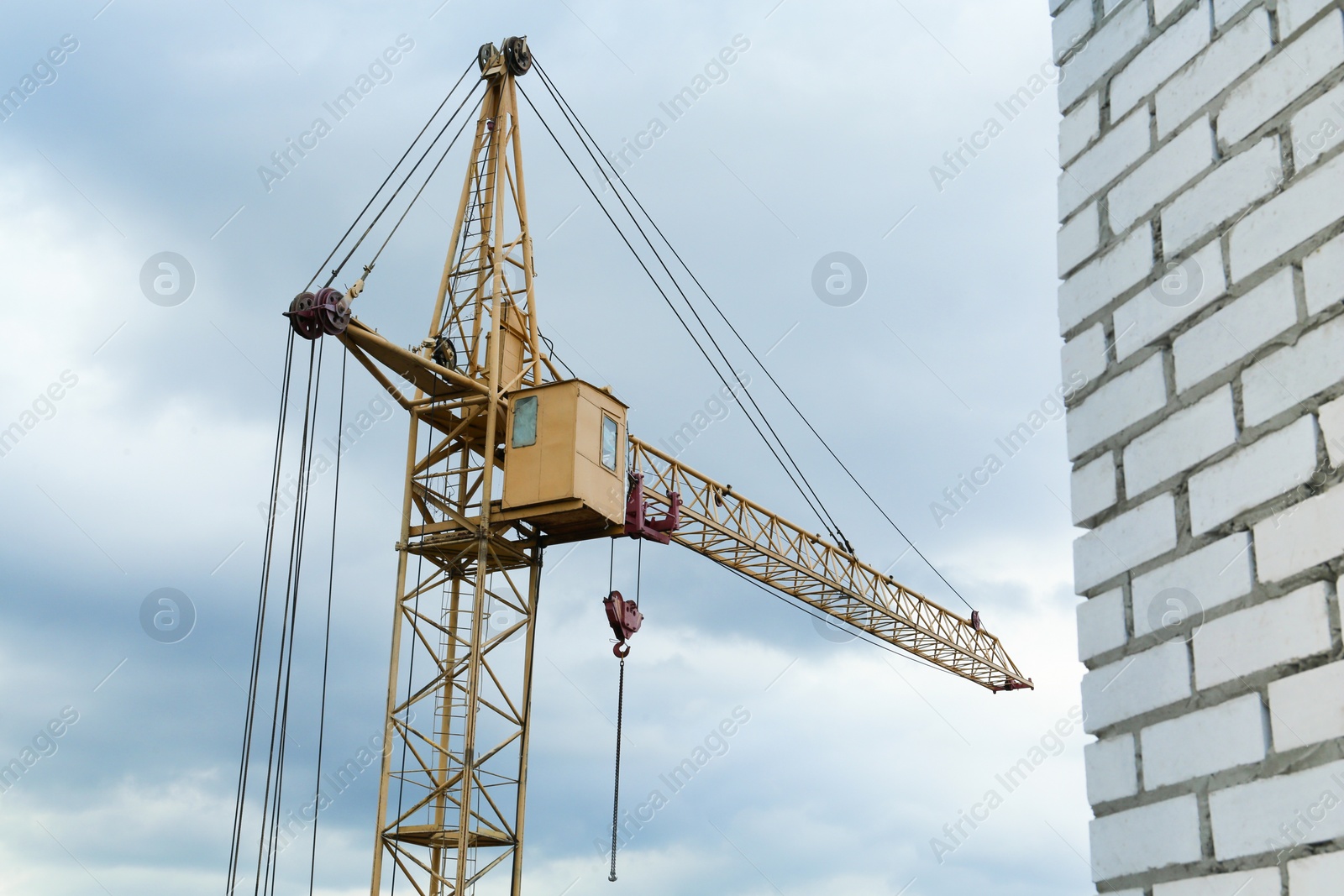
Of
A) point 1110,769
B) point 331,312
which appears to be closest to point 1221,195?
point 1110,769

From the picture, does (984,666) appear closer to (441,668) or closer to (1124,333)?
(441,668)

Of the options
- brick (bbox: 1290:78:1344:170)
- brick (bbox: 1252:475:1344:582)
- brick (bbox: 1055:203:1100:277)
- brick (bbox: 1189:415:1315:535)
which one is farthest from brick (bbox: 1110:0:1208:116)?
brick (bbox: 1252:475:1344:582)

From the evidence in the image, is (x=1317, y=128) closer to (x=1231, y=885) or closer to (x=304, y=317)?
(x=1231, y=885)

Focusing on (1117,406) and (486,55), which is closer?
(1117,406)

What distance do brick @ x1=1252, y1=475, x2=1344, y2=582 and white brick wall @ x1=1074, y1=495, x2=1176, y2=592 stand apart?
361 millimetres

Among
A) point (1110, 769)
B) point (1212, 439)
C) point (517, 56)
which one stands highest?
point (517, 56)

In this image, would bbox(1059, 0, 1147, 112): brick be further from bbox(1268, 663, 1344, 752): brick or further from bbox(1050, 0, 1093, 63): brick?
bbox(1268, 663, 1344, 752): brick

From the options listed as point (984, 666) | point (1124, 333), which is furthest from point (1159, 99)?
point (984, 666)

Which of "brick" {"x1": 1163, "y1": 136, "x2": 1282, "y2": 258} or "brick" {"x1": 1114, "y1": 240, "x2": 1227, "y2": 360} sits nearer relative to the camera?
"brick" {"x1": 1163, "y1": 136, "x2": 1282, "y2": 258}

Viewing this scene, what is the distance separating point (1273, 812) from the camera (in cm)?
382

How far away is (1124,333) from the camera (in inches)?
187

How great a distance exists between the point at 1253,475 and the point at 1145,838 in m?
1.11

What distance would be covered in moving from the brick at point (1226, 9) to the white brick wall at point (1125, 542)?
1.55 metres

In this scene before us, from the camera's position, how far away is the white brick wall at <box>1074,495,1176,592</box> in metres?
4.41
